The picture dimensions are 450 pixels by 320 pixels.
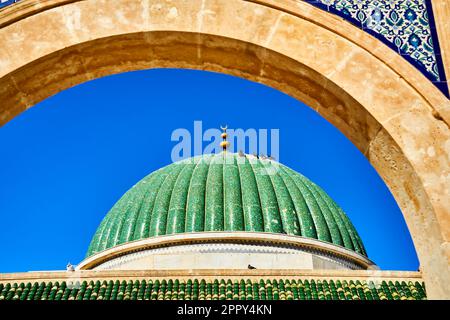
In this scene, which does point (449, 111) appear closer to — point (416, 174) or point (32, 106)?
point (416, 174)

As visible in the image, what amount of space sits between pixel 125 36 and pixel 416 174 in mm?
2024

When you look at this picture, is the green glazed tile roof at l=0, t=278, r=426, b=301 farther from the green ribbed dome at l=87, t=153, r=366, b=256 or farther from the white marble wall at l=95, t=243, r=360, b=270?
the green ribbed dome at l=87, t=153, r=366, b=256

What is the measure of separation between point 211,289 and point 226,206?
5.60 meters

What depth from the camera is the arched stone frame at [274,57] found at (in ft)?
12.6

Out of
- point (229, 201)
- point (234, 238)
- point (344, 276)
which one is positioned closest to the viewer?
point (344, 276)

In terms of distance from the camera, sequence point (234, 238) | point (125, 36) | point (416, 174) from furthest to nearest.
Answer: point (234, 238) < point (125, 36) < point (416, 174)

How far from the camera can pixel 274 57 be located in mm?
4039

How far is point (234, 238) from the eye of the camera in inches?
605

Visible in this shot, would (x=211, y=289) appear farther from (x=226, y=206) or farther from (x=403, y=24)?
(x=403, y=24)

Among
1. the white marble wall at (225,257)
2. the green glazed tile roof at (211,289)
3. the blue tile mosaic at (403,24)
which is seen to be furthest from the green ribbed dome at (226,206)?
the blue tile mosaic at (403,24)

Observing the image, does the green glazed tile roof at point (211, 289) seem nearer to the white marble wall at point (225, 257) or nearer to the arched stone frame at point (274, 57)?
the white marble wall at point (225, 257)

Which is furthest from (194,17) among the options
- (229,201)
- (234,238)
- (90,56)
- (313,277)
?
(229,201)

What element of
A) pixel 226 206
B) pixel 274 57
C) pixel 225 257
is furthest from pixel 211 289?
pixel 274 57

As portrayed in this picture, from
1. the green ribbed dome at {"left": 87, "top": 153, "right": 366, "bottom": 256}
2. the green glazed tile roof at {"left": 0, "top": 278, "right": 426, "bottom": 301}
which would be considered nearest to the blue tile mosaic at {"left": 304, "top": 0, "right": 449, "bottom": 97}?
the green glazed tile roof at {"left": 0, "top": 278, "right": 426, "bottom": 301}
